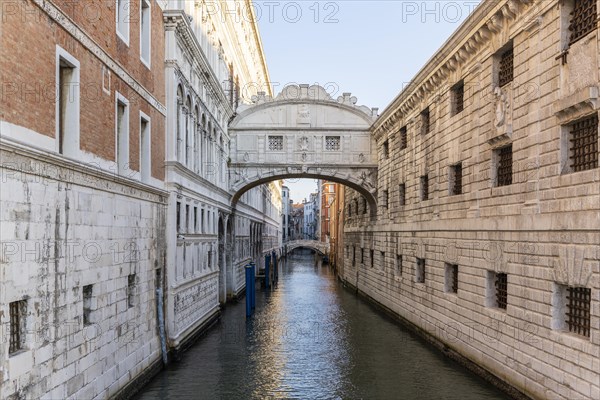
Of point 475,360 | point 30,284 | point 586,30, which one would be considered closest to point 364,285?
point 475,360

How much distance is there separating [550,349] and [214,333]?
12038 mm

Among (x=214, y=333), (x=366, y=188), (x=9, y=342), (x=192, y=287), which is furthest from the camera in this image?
(x=366, y=188)

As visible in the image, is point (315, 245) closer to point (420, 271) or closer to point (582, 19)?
point (420, 271)

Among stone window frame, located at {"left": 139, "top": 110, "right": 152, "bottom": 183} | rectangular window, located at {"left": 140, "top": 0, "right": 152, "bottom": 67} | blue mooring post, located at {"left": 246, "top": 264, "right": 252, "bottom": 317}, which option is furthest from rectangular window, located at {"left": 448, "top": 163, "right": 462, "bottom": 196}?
blue mooring post, located at {"left": 246, "top": 264, "right": 252, "bottom": 317}

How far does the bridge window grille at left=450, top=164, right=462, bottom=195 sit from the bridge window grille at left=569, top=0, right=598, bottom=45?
6266mm

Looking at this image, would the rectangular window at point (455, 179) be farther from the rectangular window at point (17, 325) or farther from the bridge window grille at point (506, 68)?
the rectangular window at point (17, 325)

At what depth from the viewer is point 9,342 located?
7.14m

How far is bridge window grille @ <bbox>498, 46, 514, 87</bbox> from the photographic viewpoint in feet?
41.9

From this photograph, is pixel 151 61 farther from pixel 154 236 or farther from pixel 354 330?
pixel 354 330

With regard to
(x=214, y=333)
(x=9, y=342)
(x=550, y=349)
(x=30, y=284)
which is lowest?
(x=214, y=333)

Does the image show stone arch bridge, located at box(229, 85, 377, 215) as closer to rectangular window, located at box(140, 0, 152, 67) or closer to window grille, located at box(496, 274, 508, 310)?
rectangular window, located at box(140, 0, 152, 67)

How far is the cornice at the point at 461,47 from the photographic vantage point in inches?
486

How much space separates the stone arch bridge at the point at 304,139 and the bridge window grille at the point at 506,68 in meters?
13.7

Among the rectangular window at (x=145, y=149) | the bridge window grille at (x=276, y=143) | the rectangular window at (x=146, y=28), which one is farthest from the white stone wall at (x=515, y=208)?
the bridge window grille at (x=276, y=143)
